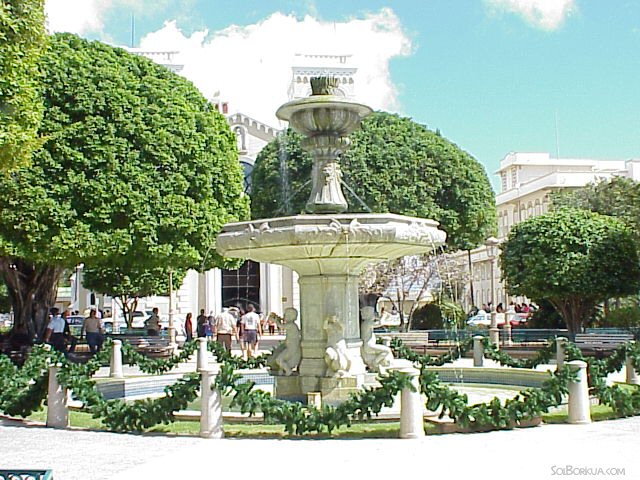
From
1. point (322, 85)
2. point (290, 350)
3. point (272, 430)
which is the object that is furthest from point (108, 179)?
point (272, 430)

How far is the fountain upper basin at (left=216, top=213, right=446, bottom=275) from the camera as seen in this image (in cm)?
1070

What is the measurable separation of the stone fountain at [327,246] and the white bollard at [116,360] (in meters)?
6.13

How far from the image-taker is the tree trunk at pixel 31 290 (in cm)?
2315

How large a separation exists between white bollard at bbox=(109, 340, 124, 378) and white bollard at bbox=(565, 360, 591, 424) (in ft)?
32.7

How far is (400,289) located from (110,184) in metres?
21.8

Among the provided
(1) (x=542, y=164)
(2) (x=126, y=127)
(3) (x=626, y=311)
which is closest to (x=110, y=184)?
(2) (x=126, y=127)

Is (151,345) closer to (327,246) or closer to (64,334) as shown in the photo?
(64,334)

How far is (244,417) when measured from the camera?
1062 cm

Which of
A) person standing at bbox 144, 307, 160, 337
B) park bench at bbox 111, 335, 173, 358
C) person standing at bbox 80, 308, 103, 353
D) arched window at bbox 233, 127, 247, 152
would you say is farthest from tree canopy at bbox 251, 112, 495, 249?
person standing at bbox 80, 308, 103, 353

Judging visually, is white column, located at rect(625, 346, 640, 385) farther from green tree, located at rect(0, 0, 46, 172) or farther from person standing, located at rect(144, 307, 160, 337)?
person standing, located at rect(144, 307, 160, 337)

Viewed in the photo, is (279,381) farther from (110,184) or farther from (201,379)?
(110,184)

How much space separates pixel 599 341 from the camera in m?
21.6

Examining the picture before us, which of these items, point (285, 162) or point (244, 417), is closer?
point (244, 417)

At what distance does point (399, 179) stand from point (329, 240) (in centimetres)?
2609
